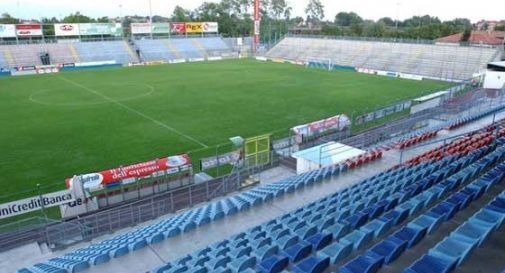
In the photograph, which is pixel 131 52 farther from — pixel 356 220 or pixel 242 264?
pixel 242 264

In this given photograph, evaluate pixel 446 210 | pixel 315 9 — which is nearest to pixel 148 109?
pixel 446 210

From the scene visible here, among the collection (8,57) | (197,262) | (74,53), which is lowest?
(197,262)

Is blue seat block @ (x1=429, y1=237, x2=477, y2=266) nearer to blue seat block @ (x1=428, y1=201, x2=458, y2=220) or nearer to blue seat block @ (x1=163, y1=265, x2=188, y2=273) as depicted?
blue seat block @ (x1=428, y1=201, x2=458, y2=220)

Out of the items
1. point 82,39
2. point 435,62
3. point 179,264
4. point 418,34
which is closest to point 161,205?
point 179,264

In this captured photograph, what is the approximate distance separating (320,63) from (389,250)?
170ft

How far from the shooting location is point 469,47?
49.8 metres

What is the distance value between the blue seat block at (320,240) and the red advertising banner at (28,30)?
2414 inches

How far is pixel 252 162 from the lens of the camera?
2022 cm

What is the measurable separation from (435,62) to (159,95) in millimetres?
33595

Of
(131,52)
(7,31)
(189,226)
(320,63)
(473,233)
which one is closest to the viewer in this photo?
(473,233)

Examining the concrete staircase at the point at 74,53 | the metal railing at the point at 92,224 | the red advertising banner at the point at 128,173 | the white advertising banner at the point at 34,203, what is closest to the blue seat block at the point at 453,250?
the metal railing at the point at 92,224

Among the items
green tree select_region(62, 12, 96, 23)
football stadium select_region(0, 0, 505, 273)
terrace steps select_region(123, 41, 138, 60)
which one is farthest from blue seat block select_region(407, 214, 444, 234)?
green tree select_region(62, 12, 96, 23)

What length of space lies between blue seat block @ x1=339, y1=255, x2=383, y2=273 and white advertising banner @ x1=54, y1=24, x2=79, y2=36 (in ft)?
211

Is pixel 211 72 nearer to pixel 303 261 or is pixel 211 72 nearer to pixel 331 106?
pixel 331 106
